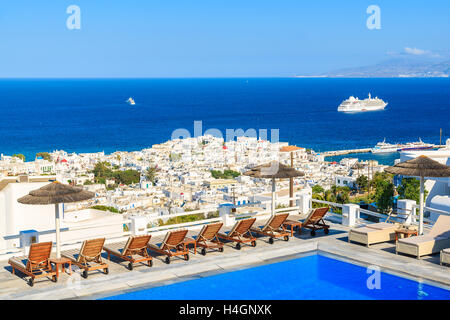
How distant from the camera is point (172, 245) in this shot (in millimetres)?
8531

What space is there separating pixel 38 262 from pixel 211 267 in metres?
2.56

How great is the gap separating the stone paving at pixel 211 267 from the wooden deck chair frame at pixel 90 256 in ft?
0.53

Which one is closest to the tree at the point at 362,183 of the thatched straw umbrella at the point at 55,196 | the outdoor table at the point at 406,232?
the outdoor table at the point at 406,232

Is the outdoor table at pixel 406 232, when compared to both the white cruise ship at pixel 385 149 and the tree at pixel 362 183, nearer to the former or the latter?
the tree at pixel 362 183

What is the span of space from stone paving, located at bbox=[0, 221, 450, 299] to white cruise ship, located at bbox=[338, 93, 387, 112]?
11958 cm

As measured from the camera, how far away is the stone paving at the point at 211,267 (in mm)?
7258

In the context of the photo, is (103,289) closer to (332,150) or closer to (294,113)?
(332,150)

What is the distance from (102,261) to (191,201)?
24.8m

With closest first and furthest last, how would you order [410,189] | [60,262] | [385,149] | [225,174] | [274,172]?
[60,262] < [274,172] < [410,189] < [225,174] < [385,149]

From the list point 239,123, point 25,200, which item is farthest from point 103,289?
point 239,123

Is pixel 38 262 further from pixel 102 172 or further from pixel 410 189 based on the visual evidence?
pixel 102 172

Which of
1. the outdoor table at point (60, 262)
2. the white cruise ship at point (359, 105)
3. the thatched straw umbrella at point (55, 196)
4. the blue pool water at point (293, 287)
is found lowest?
the blue pool water at point (293, 287)

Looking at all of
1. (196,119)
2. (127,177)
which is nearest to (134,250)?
(127,177)

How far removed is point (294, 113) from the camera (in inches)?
4520
